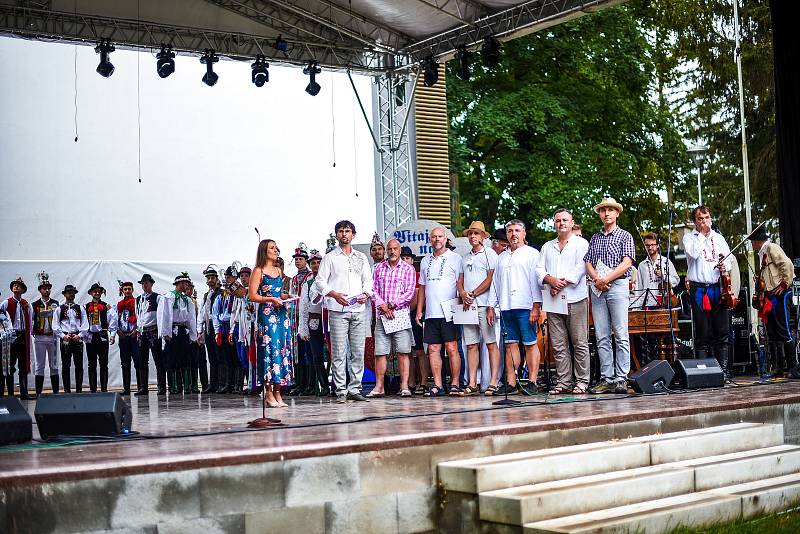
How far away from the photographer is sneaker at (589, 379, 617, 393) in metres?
10.2

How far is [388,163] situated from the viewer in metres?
17.0

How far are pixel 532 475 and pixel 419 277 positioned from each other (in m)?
5.95

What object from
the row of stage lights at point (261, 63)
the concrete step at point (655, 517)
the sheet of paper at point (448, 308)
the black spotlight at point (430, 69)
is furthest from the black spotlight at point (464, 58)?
the concrete step at point (655, 517)

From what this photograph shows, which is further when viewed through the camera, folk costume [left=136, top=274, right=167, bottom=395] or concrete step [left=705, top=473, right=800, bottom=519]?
folk costume [left=136, top=274, right=167, bottom=395]

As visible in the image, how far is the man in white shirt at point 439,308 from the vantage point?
1130 cm

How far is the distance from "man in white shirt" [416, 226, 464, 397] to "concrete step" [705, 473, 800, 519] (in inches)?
188

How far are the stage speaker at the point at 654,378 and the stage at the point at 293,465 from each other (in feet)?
4.59

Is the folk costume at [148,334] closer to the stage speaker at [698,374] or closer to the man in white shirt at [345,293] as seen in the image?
the man in white shirt at [345,293]

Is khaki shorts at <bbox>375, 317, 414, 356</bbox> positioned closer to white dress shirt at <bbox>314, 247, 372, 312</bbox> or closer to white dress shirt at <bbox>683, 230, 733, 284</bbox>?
white dress shirt at <bbox>314, 247, 372, 312</bbox>

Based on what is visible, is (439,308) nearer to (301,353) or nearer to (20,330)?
(301,353)

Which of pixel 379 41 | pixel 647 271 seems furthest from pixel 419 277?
pixel 379 41

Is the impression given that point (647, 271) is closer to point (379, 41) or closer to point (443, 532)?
point (379, 41)

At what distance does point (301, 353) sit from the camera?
13195 mm

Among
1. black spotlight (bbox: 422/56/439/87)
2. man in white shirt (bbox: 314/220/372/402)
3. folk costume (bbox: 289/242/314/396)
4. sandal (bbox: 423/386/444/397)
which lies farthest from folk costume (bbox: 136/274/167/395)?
man in white shirt (bbox: 314/220/372/402)
